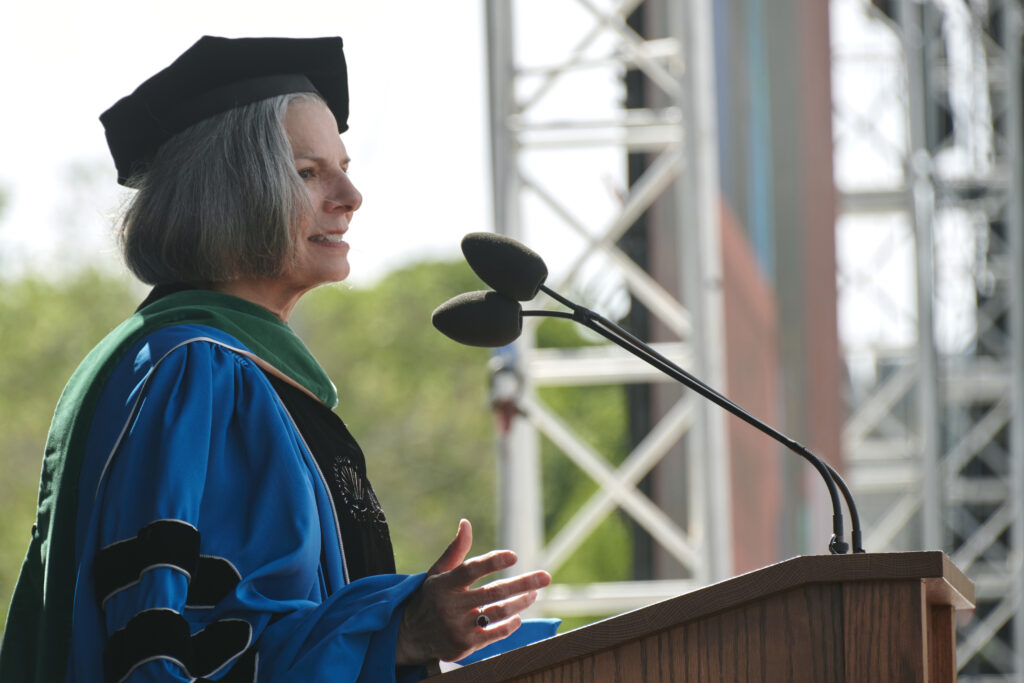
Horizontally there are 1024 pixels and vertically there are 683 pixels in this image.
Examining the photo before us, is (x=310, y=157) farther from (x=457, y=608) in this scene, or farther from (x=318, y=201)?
(x=457, y=608)

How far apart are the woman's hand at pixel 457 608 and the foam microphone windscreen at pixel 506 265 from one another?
1.04 ft

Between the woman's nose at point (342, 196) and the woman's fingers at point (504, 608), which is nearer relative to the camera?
the woman's fingers at point (504, 608)

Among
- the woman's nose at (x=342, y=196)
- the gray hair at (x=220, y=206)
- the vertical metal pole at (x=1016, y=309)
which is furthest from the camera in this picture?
the vertical metal pole at (x=1016, y=309)

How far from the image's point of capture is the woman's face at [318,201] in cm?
192

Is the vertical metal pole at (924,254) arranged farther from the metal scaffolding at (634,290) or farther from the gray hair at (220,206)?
the gray hair at (220,206)

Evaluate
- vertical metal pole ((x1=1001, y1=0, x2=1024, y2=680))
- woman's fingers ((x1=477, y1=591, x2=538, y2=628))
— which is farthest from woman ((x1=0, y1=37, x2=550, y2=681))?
vertical metal pole ((x1=1001, y1=0, x2=1024, y2=680))

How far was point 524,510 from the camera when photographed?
4109 millimetres

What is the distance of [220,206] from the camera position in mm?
1854

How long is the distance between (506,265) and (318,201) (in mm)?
424

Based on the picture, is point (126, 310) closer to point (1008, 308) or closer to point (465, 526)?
point (1008, 308)

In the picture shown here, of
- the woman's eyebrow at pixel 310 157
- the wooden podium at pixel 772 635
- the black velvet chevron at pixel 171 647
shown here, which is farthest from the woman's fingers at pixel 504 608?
the woman's eyebrow at pixel 310 157

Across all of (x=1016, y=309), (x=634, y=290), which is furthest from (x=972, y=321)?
(x=634, y=290)

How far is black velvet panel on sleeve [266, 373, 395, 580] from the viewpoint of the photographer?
1.74 metres

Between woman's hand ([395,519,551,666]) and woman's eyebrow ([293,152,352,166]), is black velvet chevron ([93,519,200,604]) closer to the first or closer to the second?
woman's hand ([395,519,551,666])
